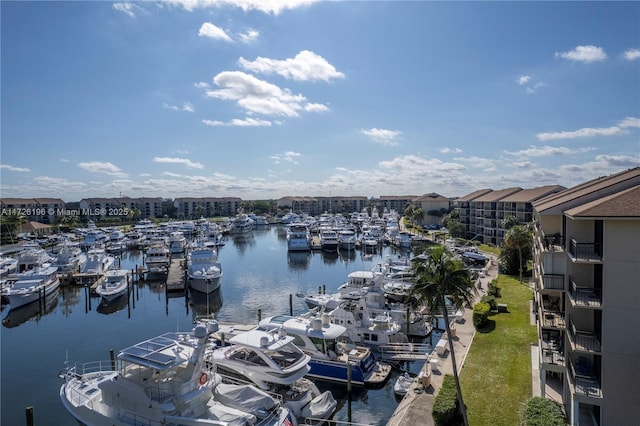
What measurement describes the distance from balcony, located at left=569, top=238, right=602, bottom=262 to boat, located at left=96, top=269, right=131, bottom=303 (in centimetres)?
5093

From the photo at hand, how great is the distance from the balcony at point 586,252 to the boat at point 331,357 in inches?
615

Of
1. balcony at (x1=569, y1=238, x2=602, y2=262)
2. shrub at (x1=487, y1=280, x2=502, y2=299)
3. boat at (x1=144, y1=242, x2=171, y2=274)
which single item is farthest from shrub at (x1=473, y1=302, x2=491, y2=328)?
boat at (x1=144, y1=242, x2=171, y2=274)

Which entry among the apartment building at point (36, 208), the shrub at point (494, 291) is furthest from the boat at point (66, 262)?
the apartment building at point (36, 208)

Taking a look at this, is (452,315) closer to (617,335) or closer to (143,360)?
(617,335)

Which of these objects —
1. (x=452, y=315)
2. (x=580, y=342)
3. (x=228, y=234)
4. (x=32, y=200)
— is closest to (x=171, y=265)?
(x=452, y=315)

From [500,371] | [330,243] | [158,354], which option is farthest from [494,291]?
[330,243]

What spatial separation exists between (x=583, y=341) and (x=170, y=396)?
1834 cm

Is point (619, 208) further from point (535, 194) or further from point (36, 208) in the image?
point (36, 208)

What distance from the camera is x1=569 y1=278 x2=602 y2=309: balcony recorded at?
1666 cm

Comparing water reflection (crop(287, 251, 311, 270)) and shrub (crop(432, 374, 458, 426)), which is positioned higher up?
shrub (crop(432, 374, 458, 426))

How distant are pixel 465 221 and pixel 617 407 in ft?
317

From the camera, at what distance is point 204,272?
2114 inches

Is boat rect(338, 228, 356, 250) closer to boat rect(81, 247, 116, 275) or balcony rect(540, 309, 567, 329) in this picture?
boat rect(81, 247, 116, 275)

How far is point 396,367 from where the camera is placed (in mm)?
30781
